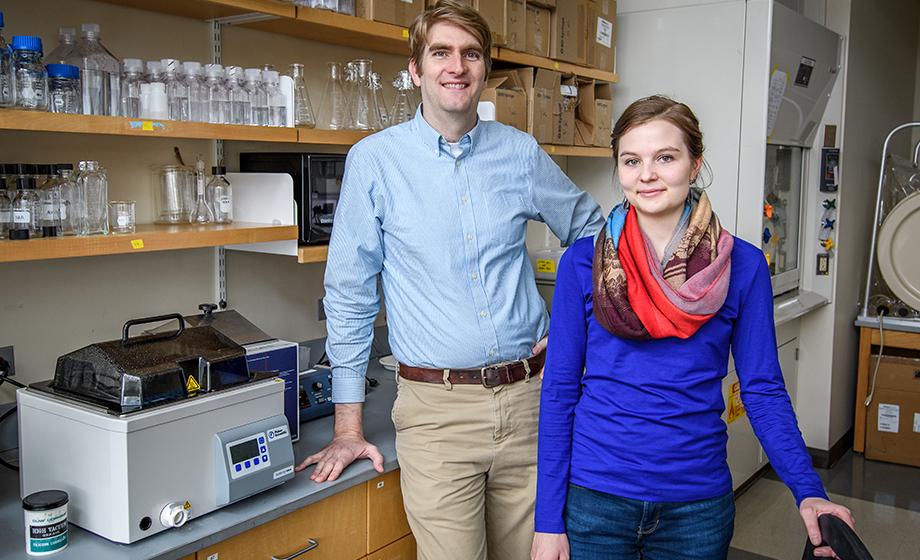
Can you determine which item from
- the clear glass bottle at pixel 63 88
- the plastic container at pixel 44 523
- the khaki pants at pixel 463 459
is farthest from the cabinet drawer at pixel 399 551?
the clear glass bottle at pixel 63 88

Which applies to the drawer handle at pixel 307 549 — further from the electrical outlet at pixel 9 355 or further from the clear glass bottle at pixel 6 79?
the clear glass bottle at pixel 6 79

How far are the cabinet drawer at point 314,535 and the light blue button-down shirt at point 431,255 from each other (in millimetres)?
253

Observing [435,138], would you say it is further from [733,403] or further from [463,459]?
[733,403]

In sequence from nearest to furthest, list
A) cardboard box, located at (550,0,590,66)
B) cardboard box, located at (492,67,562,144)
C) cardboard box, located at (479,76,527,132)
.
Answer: cardboard box, located at (479,76,527,132) < cardboard box, located at (492,67,562,144) < cardboard box, located at (550,0,590,66)

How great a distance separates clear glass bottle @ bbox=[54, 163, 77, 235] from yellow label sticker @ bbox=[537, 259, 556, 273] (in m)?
1.81

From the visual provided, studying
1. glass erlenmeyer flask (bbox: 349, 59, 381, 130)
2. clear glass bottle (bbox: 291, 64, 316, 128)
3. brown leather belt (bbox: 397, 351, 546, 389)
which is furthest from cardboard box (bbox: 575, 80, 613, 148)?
brown leather belt (bbox: 397, 351, 546, 389)

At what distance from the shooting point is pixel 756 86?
129 inches

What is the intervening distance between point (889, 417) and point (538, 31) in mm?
2765

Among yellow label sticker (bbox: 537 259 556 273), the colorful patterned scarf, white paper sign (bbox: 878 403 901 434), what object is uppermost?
the colorful patterned scarf

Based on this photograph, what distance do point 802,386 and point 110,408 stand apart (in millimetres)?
3629

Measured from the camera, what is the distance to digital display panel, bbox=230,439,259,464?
162 cm

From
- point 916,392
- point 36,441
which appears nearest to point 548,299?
point 36,441

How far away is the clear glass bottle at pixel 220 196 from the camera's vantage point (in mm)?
2166

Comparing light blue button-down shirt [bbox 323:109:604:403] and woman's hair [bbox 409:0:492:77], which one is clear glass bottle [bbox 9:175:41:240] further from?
woman's hair [bbox 409:0:492:77]
